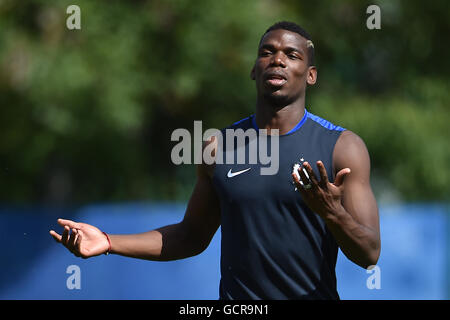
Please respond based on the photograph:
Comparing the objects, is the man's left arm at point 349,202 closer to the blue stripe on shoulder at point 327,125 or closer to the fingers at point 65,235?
the blue stripe on shoulder at point 327,125

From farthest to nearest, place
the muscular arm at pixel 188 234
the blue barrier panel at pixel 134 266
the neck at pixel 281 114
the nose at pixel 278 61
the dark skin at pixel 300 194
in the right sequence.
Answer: the blue barrier panel at pixel 134 266, the muscular arm at pixel 188 234, the neck at pixel 281 114, the nose at pixel 278 61, the dark skin at pixel 300 194

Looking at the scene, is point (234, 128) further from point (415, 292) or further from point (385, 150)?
point (385, 150)

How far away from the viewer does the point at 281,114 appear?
411 centimetres

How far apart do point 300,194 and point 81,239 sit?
4.02 feet

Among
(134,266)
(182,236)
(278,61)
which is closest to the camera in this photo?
(278,61)

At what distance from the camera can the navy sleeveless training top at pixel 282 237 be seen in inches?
154

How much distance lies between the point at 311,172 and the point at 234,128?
0.96 meters

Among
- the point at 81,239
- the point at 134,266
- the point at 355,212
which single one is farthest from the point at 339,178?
the point at 134,266

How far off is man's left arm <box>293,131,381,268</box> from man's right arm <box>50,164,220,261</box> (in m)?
0.83

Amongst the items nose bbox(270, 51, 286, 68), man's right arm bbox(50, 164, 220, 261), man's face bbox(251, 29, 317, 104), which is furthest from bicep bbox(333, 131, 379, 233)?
man's right arm bbox(50, 164, 220, 261)

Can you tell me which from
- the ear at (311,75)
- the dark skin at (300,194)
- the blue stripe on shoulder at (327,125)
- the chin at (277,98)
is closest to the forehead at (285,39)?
the dark skin at (300,194)

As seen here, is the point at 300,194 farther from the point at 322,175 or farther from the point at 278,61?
the point at 278,61

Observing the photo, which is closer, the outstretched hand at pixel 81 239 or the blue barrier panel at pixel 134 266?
the outstretched hand at pixel 81 239

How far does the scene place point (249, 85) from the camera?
534 inches
